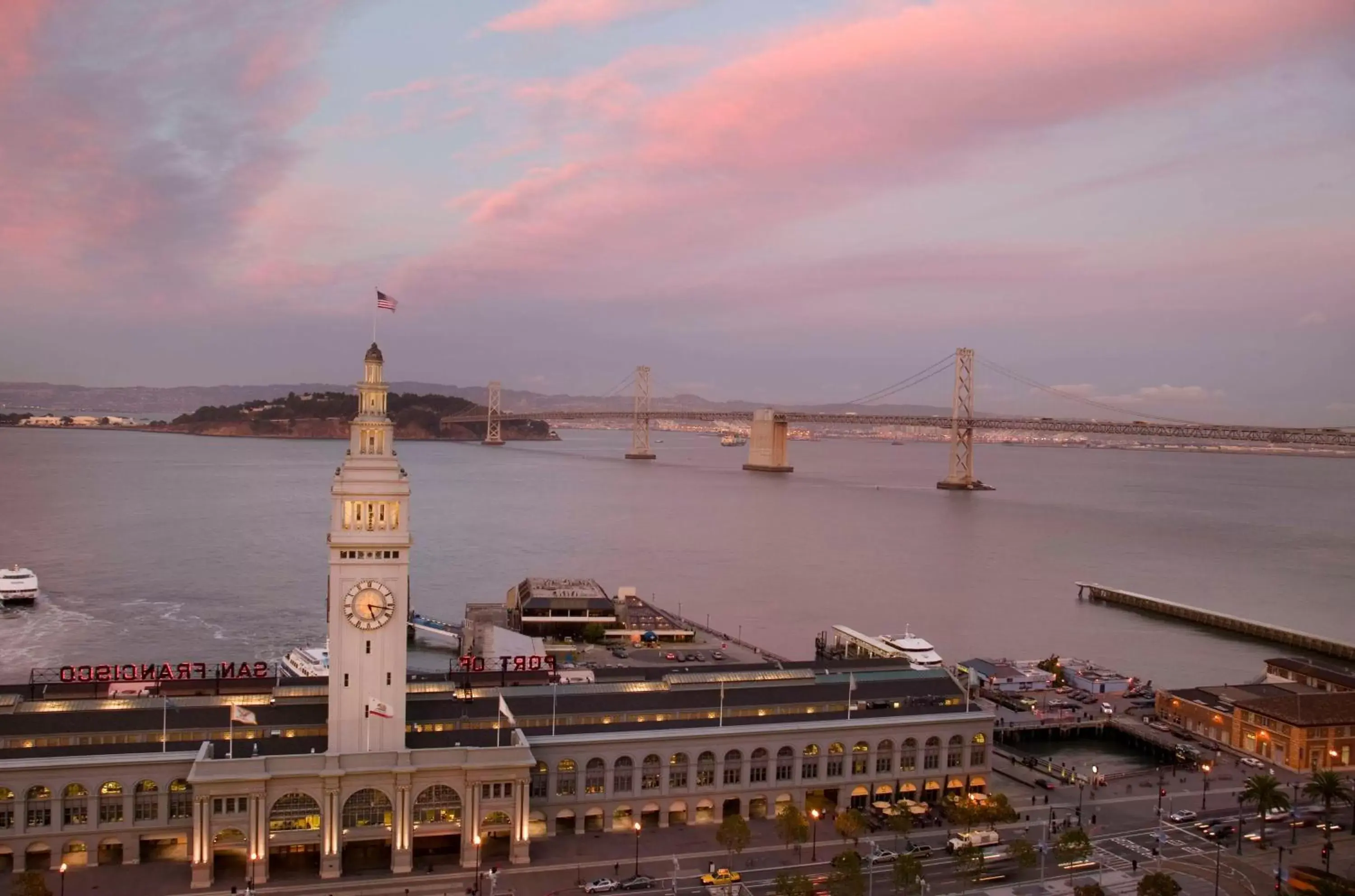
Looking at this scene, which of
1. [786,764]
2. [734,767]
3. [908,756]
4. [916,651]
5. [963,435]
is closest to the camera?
[734,767]

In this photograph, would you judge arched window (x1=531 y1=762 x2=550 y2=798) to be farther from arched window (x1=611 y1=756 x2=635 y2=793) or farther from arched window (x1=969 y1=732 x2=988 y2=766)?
arched window (x1=969 y1=732 x2=988 y2=766)

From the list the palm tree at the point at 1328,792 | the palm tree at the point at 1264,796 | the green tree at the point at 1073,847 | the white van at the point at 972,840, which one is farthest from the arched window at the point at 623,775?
the palm tree at the point at 1328,792

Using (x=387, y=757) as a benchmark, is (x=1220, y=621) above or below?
below

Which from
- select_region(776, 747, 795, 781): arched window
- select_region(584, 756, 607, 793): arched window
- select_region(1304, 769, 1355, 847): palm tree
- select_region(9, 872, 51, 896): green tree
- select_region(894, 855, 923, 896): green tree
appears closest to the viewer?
select_region(9, 872, 51, 896): green tree

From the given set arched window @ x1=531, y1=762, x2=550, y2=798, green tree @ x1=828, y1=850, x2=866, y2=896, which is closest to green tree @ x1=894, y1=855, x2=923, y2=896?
green tree @ x1=828, y1=850, x2=866, y2=896

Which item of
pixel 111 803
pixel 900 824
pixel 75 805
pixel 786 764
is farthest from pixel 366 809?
pixel 900 824

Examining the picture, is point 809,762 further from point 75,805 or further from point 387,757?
point 75,805

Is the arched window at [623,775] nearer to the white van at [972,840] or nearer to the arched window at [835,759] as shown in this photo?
the arched window at [835,759]
